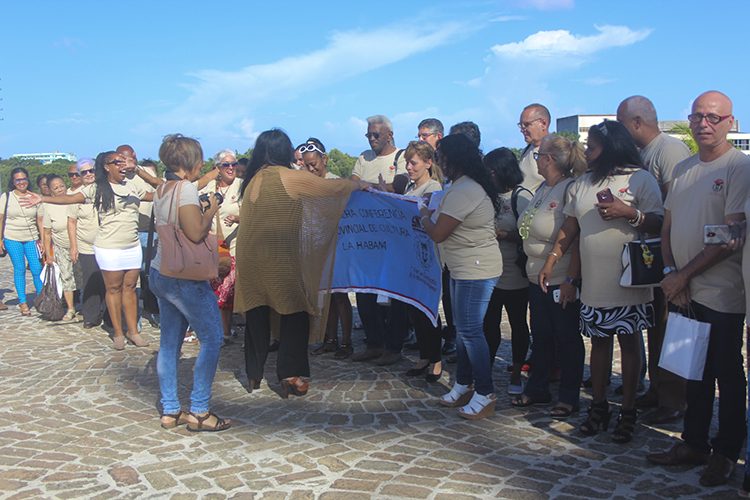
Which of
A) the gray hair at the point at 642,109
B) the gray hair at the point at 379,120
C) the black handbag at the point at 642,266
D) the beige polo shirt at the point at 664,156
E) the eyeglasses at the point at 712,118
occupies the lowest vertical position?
the black handbag at the point at 642,266

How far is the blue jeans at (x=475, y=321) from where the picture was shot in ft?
15.4

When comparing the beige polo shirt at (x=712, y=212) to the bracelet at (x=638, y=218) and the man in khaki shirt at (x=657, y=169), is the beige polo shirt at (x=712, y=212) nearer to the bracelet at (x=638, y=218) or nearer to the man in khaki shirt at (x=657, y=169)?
the bracelet at (x=638, y=218)

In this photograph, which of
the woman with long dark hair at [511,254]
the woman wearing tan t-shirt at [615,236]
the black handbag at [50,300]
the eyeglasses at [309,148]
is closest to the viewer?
the woman wearing tan t-shirt at [615,236]

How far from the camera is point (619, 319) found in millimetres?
4176

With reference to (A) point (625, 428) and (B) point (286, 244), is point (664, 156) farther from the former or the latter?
(B) point (286, 244)

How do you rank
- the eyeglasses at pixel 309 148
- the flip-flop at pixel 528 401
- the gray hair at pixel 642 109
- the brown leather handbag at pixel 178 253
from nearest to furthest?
the brown leather handbag at pixel 178 253 < the gray hair at pixel 642 109 < the flip-flop at pixel 528 401 < the eyeglasses at pixel 309 148

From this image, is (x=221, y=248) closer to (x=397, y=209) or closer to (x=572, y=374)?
(x=397, y=209)

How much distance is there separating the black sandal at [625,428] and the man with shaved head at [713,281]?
0.43 metres

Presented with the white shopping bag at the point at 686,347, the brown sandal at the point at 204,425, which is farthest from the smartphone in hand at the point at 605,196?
the brown sandal at the point at 204,425

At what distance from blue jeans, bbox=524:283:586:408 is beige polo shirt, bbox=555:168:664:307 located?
0.47 meters

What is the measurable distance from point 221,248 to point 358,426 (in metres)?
3.31

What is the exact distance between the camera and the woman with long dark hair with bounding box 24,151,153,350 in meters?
7.18

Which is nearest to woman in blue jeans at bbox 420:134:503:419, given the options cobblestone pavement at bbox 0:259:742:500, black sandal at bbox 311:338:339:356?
cobblestone pavement at bbox 0:259:742:500

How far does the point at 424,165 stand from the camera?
18.7ft
